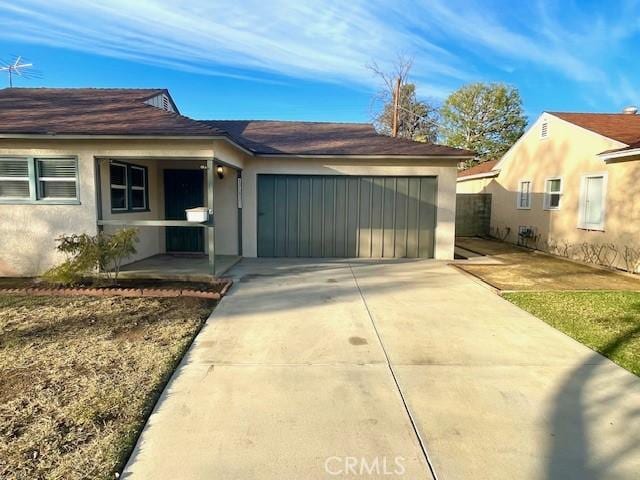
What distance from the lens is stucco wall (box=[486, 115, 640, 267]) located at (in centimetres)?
880

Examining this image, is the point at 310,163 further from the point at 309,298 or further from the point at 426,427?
the point at 426,427

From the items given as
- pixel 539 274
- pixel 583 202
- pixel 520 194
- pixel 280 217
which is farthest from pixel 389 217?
pixel 520 194

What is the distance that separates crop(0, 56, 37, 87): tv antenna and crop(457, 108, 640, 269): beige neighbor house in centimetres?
1816

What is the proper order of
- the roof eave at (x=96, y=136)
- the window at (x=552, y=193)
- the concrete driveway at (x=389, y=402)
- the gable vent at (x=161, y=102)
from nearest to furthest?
the concrete driveway at (x=389, y=402)
the roof eave at (x=96, y=136)
the gable vent at (x=161, y=102)
the window at (x=552, y=193)

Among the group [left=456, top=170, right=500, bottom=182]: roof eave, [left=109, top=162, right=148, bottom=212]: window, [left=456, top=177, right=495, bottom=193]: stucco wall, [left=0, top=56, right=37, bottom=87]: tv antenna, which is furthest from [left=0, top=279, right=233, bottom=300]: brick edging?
[left=456, top=177, right=495, bottom=193]: stucco wall

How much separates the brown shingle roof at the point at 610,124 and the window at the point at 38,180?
12.1 m

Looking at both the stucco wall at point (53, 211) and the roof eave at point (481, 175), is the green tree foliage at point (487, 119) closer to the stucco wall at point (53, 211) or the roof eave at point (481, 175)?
the roof eave at point (481, 175)

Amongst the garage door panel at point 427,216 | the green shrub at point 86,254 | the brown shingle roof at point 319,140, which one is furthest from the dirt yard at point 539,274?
the green shrub at point 86,254

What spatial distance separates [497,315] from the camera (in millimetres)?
5328

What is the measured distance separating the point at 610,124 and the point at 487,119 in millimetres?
26355

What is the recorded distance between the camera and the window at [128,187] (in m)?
8.06

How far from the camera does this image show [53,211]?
7.31 meters

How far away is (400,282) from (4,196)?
7738mm

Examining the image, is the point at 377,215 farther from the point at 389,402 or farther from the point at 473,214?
the point at 473,214
